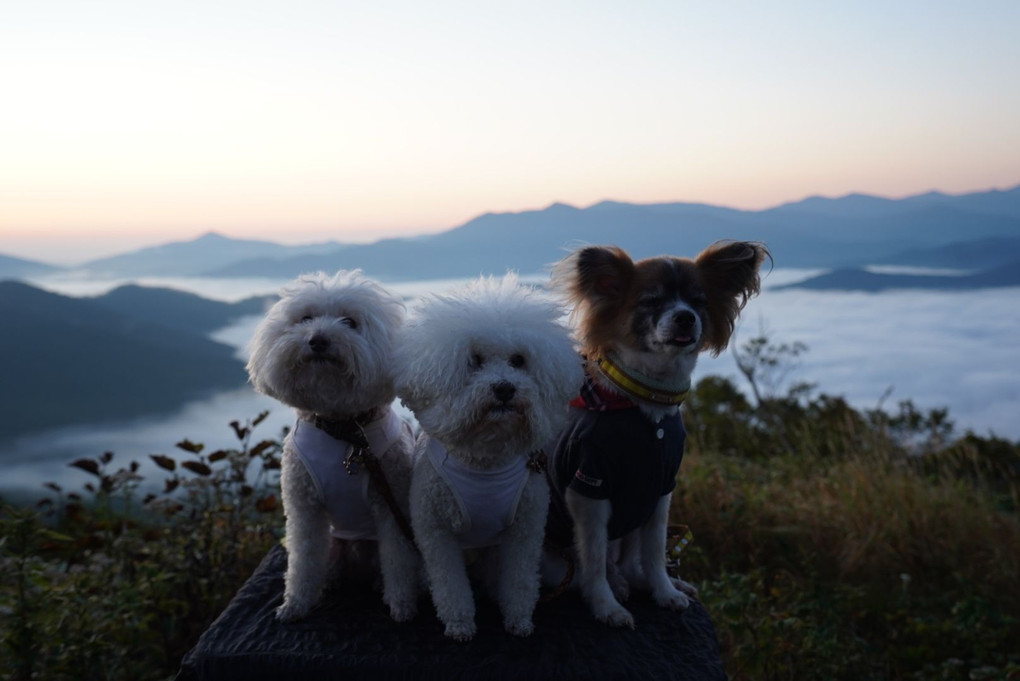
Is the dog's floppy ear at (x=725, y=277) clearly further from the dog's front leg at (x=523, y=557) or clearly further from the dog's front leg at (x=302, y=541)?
the dog's front leg at (x=302, y=541)

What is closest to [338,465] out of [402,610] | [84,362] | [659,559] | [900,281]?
[402,610]

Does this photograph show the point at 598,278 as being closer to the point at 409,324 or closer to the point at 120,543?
the point at 409,324

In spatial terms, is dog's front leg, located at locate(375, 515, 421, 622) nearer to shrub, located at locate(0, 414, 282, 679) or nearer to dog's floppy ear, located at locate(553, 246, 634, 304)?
dog's floppy ear, located at locate(553, 246, 634, 304)

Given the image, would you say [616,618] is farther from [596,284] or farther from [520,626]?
[596,284]

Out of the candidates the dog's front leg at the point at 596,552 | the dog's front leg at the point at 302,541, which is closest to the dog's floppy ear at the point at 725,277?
the dog's front leg at the point at 596,552

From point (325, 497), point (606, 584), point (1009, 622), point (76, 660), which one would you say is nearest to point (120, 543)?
point (76, 660)
